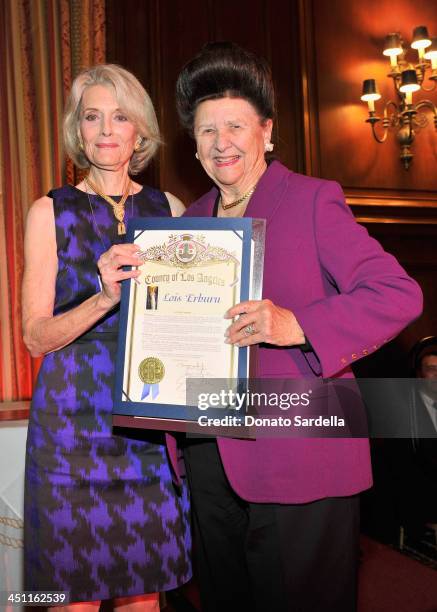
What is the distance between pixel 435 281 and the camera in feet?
16.3

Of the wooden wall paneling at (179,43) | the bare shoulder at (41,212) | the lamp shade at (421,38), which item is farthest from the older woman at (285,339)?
the lamp shade at (421,38)

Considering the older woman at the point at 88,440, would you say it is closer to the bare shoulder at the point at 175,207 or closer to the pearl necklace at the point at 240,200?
the bare shoulder at the point at 175,207

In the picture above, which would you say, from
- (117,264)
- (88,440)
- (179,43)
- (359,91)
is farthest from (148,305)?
(359,91)

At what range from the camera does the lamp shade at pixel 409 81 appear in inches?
176

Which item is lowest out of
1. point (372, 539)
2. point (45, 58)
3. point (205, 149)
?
point (372, 539)

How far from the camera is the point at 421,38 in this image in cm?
452

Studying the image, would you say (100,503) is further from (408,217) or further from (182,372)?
→ (408,217)

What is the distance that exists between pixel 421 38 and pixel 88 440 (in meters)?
3.85

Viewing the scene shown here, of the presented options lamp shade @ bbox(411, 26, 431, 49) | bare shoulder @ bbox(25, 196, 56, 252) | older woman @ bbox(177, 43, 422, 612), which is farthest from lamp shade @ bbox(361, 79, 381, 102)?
bare shoulder @ bbox(25, 196, 56, 252)

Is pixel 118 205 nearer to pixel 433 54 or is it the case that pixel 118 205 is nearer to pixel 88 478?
pixel 88 478

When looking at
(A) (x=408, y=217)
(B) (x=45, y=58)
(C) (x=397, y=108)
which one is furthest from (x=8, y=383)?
(C) (x=397, y=108)

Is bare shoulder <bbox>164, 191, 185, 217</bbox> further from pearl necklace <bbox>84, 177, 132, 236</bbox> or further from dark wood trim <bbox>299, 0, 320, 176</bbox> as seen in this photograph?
dark wood trim <bbox>299, 0, 320, 176</bbox>

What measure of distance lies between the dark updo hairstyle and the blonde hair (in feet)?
0.99

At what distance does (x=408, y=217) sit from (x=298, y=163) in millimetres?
979
